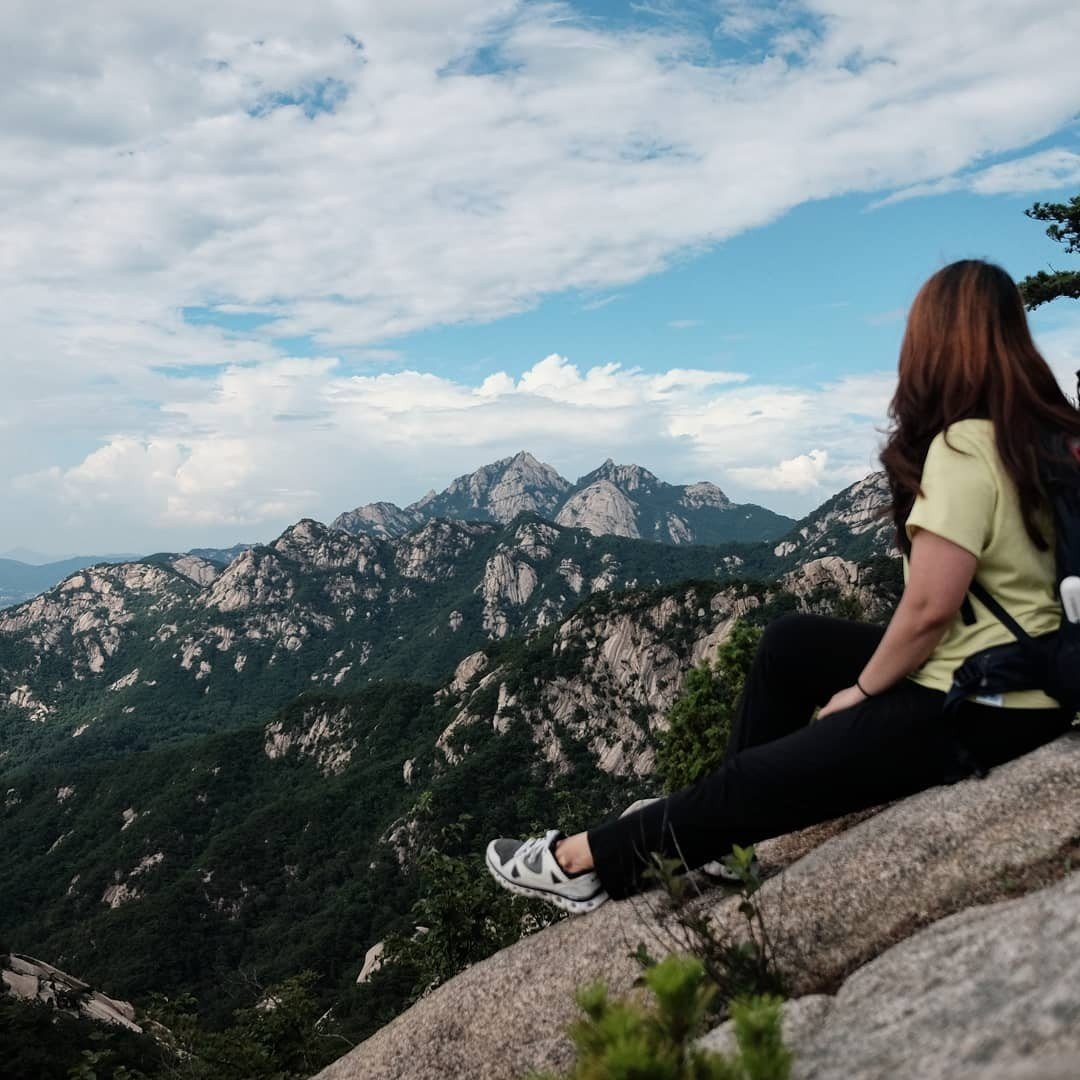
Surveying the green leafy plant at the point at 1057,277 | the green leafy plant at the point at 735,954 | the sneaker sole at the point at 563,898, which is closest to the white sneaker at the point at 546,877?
the sneaker sole at the point at 563,898

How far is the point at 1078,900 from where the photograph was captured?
2967mm

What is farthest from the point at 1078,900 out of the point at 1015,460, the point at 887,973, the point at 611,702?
the point at 611,702

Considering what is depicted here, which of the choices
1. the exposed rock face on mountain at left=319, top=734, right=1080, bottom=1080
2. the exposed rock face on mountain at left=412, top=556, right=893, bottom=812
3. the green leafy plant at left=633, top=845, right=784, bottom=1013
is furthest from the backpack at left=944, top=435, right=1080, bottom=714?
the exposed rock face on mountain at left=412, top=556, right=893, bottom=812

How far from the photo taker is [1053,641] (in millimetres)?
3957

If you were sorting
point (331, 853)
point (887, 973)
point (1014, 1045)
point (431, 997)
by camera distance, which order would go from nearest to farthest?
point (1014, 1045), point (887, 973), point (431, 997), point (331, 853)

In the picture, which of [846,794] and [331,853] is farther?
[331,853]

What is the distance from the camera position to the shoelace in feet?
17.0

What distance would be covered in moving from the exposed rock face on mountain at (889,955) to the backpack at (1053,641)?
86 cm

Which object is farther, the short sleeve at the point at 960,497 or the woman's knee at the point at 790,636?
the woman's knee at the point at 790,636

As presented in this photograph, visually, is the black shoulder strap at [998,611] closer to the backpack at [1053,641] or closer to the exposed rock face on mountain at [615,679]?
the backpack at [1053,641]

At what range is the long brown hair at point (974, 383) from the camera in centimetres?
387

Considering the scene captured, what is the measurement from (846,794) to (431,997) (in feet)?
12.9

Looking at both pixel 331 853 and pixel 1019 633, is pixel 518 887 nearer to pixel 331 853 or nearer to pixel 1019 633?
pixel 1019 633

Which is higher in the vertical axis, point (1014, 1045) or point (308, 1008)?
point (1014, 1045)
